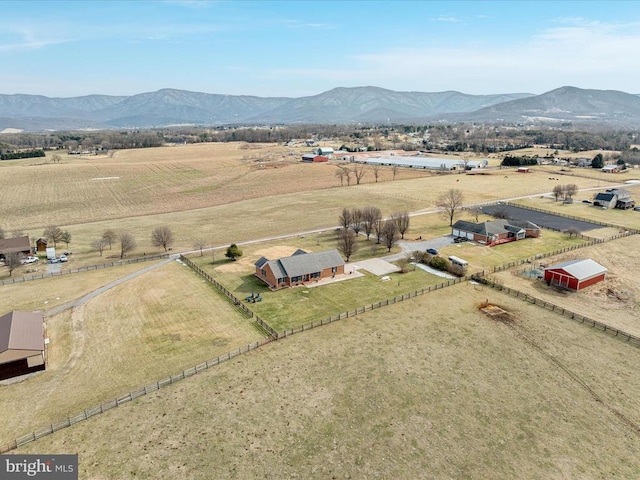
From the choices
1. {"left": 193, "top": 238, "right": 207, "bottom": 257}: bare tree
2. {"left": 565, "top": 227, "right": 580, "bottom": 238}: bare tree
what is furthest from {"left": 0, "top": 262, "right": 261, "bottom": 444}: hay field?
{"left": 565, "top": 227, "right": 580, "bottom": 238}: bare tree

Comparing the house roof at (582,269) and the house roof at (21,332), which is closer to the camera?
the house roof at (21,332)

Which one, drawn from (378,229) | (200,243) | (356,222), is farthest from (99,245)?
(378,229)

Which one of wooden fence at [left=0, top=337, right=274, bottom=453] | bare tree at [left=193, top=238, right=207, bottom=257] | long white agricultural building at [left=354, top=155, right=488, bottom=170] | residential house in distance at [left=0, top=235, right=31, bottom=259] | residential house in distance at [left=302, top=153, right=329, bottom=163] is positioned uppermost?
residential house in distance at [left=302, top=153, right=329, bottom=163]

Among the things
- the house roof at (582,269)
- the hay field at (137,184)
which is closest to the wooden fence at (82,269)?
the hay field at (137,184)

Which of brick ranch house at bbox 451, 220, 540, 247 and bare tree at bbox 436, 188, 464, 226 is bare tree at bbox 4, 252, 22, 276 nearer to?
brick ranch house at bbox 451, 220, 540, 247

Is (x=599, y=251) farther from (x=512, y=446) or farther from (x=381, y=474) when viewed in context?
(x=381, y=474)

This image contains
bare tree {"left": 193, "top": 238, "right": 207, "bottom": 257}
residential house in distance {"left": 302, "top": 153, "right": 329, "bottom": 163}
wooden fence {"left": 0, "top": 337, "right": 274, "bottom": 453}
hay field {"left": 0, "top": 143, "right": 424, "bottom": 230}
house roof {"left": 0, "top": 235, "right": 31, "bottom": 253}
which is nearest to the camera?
wooden fence {"left": 0, "top": 337, "right": 274, "bottom": 453}

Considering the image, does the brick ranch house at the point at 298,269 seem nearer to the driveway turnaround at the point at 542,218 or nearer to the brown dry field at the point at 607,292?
the brown dry field at the point at 607,292
